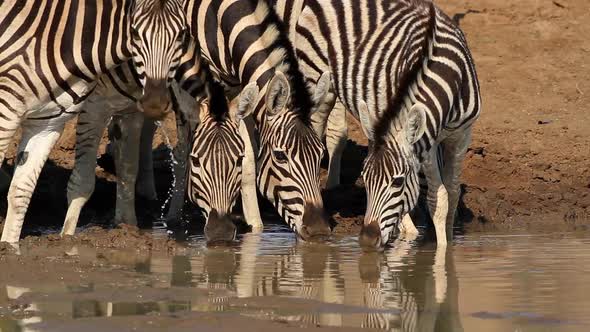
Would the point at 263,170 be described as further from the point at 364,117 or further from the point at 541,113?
the point at 541,113

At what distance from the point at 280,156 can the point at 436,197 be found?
4.26ft

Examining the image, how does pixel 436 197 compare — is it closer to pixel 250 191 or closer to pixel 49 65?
pixel 250 191

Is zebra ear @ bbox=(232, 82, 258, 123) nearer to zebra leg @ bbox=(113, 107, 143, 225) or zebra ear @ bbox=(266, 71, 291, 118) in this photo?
zebra ear @ bbox=(266, 71, 291, 118)

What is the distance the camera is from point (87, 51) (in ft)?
36.3

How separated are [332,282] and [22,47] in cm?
336

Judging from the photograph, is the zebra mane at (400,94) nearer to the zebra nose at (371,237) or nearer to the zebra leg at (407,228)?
the zebra nose at (371,237)

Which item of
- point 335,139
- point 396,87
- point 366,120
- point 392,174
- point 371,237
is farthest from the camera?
point 335,139

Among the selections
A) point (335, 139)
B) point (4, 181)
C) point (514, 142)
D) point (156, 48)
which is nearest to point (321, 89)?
point (156, 48)

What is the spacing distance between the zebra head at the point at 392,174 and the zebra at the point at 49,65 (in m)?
1.68

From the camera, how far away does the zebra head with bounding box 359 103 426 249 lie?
34.7ft

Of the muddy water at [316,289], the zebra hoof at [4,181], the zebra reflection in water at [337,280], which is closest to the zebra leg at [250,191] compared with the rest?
the zebra reflection in water at [337,280]

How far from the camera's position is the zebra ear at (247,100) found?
1102cm

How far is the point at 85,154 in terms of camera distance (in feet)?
38.0

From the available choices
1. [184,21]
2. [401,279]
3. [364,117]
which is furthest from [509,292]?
[184,21]
